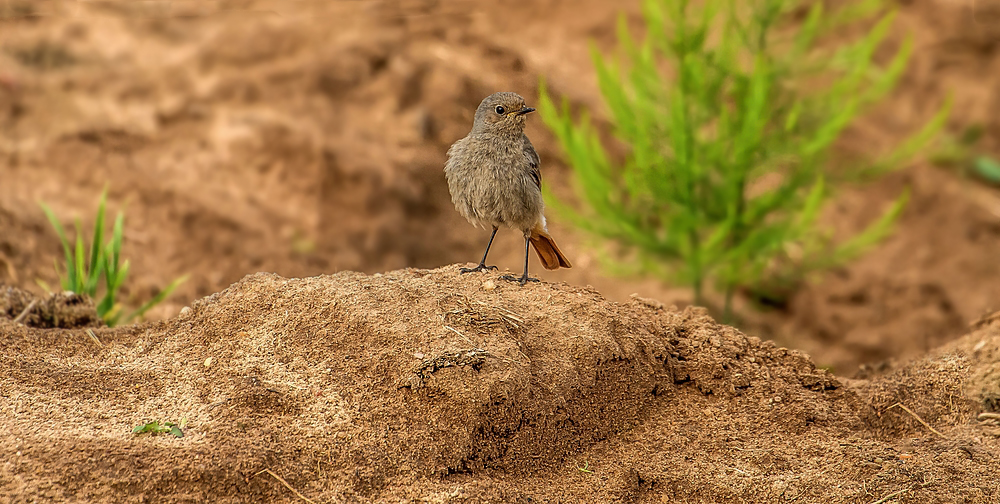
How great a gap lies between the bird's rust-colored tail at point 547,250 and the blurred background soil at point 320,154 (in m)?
3.44

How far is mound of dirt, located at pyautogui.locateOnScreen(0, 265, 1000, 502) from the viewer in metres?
2.73

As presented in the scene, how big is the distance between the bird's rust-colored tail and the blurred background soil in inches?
135

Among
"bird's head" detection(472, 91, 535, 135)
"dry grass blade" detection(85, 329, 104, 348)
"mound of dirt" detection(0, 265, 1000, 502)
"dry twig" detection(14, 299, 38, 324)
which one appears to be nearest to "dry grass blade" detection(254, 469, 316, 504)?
"mound of dirt" detection(0, 265, 1000, 502)

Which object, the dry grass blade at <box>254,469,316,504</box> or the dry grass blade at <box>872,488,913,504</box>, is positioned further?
the dry grass blade at <box>872,488,913,504</box>

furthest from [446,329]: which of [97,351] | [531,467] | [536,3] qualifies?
[536,3]

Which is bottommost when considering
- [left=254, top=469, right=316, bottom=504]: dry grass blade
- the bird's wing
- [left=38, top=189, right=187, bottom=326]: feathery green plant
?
[left=254, top=469, right=316, bottom=504]: dry grass blade

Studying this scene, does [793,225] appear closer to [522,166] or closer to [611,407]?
[522,166]

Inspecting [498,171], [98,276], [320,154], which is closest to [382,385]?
[498,171]

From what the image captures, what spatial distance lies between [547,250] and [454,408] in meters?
1.84

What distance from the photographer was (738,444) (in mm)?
3252

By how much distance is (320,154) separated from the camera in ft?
28.0

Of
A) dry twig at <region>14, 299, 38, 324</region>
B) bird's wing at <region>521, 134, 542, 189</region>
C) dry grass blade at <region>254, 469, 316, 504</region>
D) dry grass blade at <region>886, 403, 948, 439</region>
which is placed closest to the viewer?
dry grass blade at <region>254, 469, 316, 504</region>

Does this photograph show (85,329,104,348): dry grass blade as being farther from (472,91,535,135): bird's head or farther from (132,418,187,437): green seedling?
(472,91,535,135): bird's head

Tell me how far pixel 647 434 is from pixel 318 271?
515 centimetres
